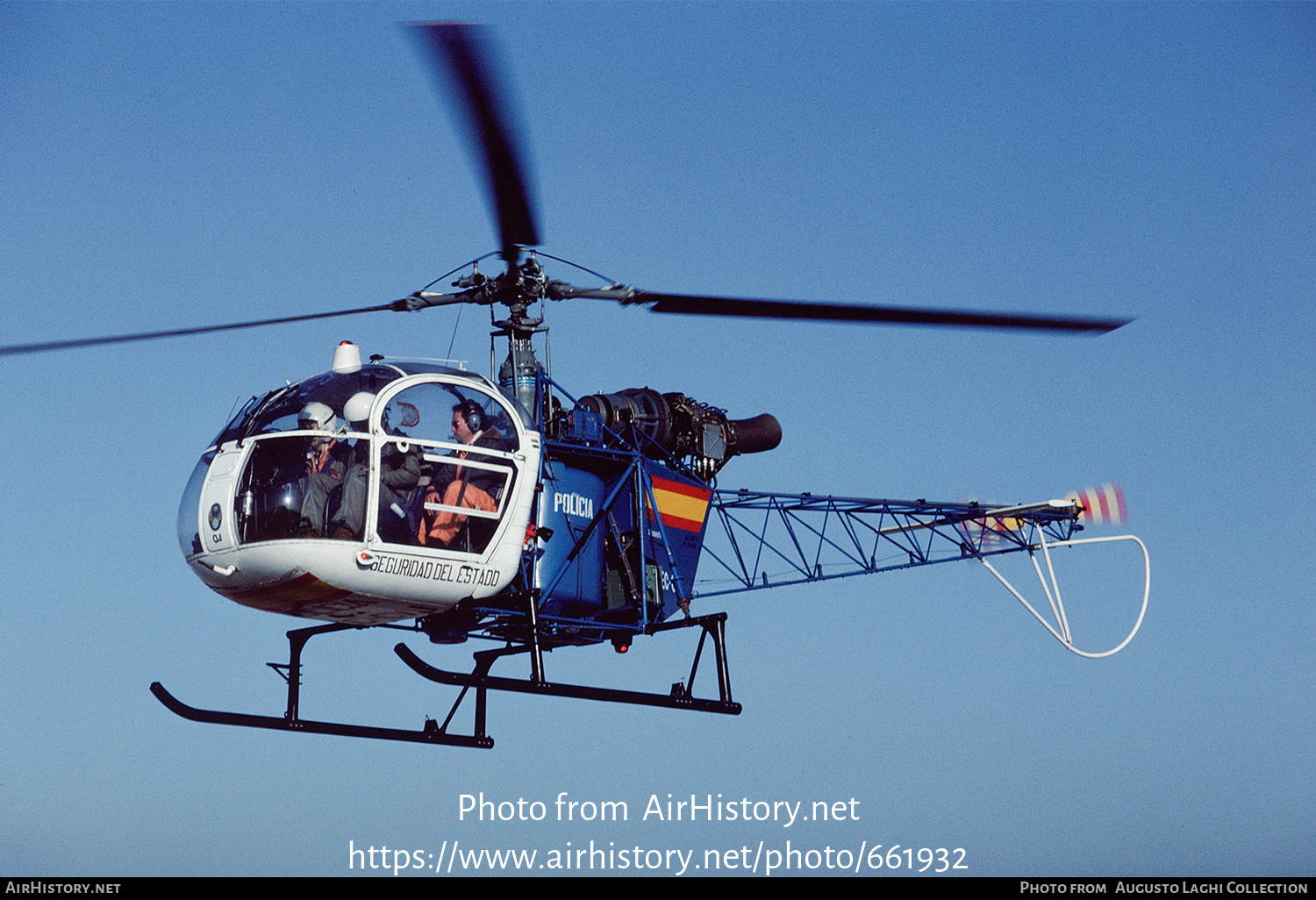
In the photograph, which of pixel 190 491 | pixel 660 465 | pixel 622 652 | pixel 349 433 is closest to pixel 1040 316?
pixel 660 465

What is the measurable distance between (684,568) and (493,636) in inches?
115

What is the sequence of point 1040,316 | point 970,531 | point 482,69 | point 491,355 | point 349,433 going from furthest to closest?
point 970,531, point 491,355, point 1040,316, point 349,433, point 482,69

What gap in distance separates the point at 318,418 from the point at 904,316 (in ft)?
20.2

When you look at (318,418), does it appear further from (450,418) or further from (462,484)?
(462,484)

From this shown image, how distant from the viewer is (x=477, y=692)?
1836 centimetres

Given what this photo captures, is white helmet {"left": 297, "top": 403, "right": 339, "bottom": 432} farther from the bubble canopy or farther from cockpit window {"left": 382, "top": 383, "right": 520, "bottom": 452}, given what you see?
cockpit window {"left": 382, "top": 383, "right": 520, "bottom": 452}

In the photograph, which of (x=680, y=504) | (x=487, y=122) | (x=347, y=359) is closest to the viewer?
(x=487, y=122)

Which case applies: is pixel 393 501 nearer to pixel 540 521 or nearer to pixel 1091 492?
pixel 540 521

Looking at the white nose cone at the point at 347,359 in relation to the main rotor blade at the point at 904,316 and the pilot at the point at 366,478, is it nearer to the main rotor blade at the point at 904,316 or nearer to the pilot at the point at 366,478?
the pilot at the point at 366,478

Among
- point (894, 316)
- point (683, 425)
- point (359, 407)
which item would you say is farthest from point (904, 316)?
point (359, 407)

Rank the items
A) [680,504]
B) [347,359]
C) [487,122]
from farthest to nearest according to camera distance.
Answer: [680,504]
[347,359]
[487,122]

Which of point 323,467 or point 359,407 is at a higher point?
point 359,407

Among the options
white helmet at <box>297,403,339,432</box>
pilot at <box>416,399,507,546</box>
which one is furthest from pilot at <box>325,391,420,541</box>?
pilot at <box>416,399,507,546</box>

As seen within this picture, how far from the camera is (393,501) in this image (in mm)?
16422
